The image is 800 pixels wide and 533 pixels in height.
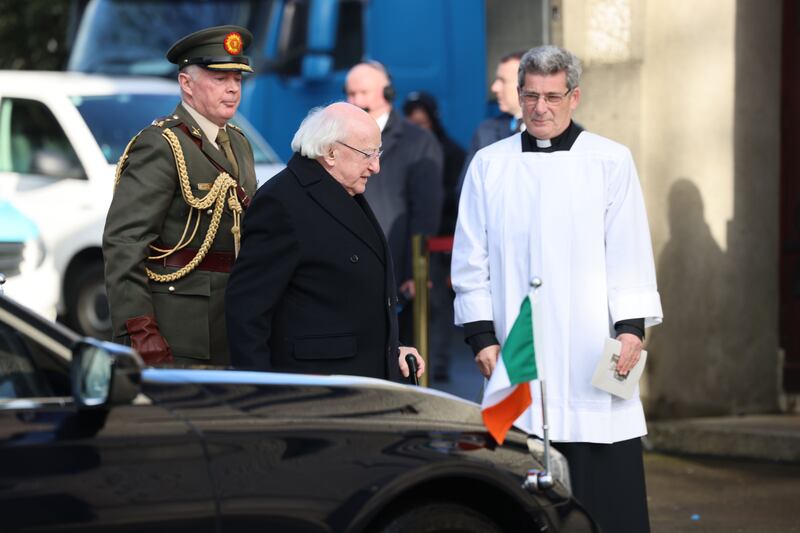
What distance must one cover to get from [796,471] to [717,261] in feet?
4.35

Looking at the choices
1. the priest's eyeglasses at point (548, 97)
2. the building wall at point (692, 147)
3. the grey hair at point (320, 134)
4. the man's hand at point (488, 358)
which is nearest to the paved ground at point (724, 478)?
the building wall at point (692, 147)

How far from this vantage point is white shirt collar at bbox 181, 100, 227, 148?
230 inches

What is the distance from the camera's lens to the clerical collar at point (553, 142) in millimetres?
5715

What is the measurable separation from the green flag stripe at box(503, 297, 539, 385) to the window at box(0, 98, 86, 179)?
7.94 meters

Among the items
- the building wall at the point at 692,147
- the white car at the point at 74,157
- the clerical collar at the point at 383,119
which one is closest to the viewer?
the clerical collar at the point at 383,119

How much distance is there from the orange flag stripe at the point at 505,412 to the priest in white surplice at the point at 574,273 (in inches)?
32.6

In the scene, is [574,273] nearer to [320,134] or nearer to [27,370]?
[320,134]

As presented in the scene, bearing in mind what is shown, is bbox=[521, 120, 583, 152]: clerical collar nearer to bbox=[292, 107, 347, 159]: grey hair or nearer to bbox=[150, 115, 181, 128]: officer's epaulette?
bbox=[292, 107, 347, 159]: grey hair

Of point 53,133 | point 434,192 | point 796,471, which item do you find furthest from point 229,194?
point 53,133

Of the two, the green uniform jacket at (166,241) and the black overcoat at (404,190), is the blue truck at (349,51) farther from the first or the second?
the green uniform jacket at (166,241)

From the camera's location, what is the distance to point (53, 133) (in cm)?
1252

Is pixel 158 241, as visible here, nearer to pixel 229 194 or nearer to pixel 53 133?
pixel 229 194

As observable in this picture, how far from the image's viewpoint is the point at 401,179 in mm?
8773

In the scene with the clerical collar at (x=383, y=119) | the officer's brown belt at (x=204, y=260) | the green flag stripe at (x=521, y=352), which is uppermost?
the clerical collar at (x=383, y=119)
